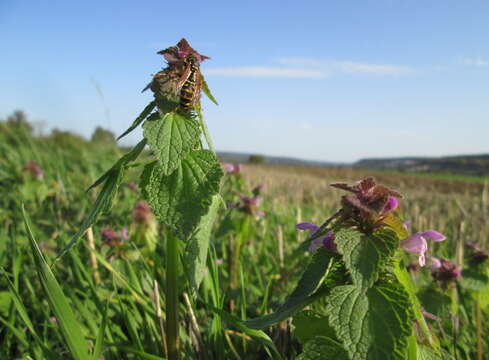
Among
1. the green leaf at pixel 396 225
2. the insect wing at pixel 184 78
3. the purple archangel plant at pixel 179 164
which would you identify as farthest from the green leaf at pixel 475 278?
the insect wing at pixel 184 78

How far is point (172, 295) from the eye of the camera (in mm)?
871

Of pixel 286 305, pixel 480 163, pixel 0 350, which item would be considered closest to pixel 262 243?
pixel 0 350

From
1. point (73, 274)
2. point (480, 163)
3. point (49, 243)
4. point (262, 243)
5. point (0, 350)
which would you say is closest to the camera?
point (0, 350)

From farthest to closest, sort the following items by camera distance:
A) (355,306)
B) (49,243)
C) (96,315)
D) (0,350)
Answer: (49,243) → (96,315) → (0,350) → (355,306)

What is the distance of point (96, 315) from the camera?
57.1 inches

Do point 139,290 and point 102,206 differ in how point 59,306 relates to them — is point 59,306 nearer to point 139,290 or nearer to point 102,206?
point 102,206

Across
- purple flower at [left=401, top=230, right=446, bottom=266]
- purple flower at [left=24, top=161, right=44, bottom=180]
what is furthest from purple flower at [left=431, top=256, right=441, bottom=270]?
purple flower at [left=24, top=161, right=44, bottom=180]

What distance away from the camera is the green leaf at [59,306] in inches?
27.3

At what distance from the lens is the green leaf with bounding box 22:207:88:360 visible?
27.3 inches

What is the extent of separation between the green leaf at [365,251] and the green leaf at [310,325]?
0.67ft

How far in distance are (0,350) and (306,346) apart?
1149 millimetres

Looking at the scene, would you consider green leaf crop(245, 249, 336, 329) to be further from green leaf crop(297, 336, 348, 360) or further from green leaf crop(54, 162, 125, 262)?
green leaf crop(54, 162, 125, 262)

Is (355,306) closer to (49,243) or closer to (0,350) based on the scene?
(0,350)

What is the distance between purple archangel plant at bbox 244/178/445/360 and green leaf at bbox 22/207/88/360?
0.34 metres
